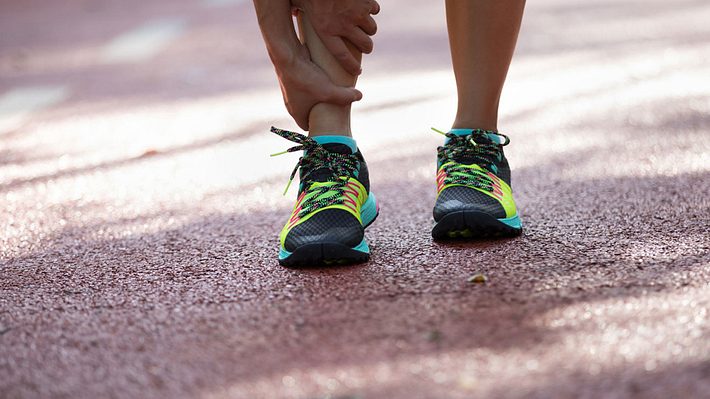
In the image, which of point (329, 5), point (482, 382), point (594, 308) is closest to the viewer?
point (482, 382)

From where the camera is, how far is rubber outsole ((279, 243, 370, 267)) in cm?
160

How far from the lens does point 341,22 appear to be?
5.56ft

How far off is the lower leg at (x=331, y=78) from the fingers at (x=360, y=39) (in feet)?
0.05

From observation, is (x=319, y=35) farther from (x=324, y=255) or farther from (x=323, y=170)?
(x=324, y=255)

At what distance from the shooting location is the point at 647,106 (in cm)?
301

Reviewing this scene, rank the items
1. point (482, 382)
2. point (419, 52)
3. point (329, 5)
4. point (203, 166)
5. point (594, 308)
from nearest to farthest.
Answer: point (482, 382), point (594, 308), point (329, 5), point (203, 166), point (419, 52)

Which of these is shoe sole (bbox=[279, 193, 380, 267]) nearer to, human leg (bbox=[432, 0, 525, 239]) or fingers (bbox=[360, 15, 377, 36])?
human leg (bbox=[432, 0, 525, 239])

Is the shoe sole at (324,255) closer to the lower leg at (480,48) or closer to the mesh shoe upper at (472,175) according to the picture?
the mesh shoe upper at (472,175)

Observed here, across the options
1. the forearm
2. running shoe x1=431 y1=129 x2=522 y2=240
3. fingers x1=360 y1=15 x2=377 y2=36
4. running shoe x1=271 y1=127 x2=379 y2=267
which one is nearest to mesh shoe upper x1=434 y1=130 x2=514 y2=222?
running shoe x1=431 y1=129 x2=522 y2=240

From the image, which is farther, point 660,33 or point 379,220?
point 660,33

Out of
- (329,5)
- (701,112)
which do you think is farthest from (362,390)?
(701,112)

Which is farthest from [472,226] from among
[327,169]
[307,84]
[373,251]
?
[307,84]

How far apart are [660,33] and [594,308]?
3.56 metres

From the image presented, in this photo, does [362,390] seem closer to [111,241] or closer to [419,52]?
[111,241]
